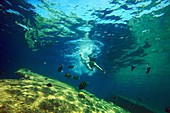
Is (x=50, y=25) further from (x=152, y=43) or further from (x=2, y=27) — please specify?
(x=152, y=43)

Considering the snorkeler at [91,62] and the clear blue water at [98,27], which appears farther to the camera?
the clear blue water at [98,27]

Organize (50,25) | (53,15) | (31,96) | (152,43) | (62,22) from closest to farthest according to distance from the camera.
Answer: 1. (31,96)
2. (53,15)
3. (62,22)
4. (50,25)
5. (152,43)

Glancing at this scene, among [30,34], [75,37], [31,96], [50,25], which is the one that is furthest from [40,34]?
[31,96]

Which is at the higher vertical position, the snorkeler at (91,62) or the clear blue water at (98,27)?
the clear blue water at (98,27)

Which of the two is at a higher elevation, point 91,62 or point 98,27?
point 98,27

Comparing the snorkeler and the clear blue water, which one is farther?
the clear blue water

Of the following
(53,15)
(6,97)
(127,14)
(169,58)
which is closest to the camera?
(6,97)

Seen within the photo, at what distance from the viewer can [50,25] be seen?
2261cm

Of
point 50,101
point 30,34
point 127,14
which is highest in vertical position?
point 127,14

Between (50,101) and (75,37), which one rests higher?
(75,37)

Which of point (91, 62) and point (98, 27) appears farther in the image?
point (98, 27)

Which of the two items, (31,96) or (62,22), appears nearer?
(31,96)

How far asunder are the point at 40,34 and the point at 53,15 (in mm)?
7753

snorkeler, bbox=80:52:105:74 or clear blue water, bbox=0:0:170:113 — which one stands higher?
clear blue water, bbox=0:0:170:113
